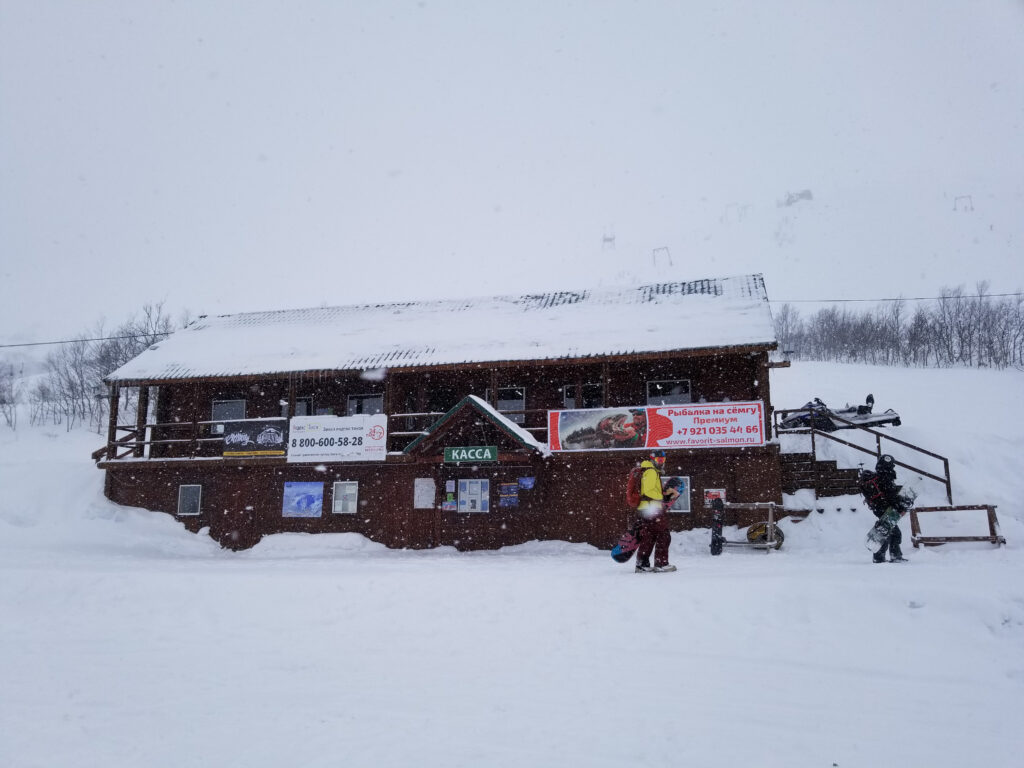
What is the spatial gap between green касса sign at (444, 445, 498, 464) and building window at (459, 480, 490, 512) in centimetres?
179

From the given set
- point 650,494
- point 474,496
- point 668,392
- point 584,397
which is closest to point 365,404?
point 474,496

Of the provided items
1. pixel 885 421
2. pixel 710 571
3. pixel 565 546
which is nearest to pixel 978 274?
pixel 885 421

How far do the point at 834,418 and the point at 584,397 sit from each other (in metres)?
6.54

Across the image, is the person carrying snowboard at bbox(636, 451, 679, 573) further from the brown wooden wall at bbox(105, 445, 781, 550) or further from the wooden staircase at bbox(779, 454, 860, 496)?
the wooden staircase at bbox(779, 454, 860, 496)

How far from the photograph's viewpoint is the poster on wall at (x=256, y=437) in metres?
19.2

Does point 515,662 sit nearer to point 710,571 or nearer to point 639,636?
point 639,636

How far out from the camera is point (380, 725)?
5.54 metres

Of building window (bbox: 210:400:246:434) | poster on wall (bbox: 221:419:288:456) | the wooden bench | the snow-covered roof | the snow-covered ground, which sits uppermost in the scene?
the snow-covered roof

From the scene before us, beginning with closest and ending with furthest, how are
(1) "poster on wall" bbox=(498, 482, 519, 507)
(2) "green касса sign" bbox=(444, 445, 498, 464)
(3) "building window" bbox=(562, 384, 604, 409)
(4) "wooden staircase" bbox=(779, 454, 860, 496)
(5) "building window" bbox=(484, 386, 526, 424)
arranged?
(4) "wooden staircase" bbox=(779, 454, 860, 496) → (2) "green касса sign" bbox=(444, 445, 498, 464) → (1) "poster on wall" bbox=(498, 482, 519, 507) → (3) "building window" bbox=(562, 384, 604, 409) → (5) "building window" bbox=(484, 386, 526, 424)

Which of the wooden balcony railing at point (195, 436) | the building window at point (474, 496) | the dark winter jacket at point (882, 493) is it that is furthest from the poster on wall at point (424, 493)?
the dark winter jacket at point (882, 493)

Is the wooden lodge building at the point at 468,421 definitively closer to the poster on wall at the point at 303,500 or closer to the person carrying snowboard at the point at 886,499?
the poster on wall at the point at 303,500

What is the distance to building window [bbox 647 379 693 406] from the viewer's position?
1872 centimetres

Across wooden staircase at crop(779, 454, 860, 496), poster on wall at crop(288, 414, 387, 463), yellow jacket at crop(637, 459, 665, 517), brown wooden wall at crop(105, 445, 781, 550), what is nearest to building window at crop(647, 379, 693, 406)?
brown wooden wall at crop(105, 445, 781, 550)

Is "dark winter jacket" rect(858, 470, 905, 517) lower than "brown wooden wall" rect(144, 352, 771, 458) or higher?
lower
